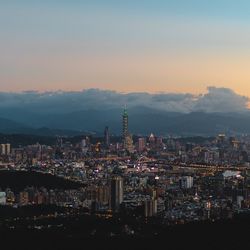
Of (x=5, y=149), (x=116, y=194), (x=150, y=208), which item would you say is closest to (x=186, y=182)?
(x=116, y=194)

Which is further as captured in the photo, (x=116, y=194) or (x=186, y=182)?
(x=186, y=182)

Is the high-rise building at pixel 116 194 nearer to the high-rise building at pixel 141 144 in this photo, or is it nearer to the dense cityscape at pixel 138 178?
the dense cityscape at pixel 138 178

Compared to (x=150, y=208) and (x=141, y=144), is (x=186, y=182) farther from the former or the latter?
(x=141, y=144)

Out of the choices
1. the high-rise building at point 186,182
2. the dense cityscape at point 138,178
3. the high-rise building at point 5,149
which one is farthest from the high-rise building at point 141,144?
the high-rise building at point 186,182

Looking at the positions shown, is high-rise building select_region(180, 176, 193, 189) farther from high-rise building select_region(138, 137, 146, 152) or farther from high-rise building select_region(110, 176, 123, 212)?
high-rise building select_region(138, 137, 146, 152)

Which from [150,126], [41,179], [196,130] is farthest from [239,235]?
[150,126]

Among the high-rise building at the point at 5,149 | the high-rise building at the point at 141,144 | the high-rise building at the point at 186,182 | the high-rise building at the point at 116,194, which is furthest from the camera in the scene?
the high-rise building at the point at 141,144

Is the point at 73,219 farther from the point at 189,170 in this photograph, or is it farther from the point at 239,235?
the point at 189,170

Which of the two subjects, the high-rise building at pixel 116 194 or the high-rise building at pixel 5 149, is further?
the high-rise building at pixel 5 149

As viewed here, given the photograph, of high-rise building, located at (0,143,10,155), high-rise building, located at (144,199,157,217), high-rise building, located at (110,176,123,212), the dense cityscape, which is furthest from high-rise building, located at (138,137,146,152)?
high-rise building, located at (144,199,157,217)
